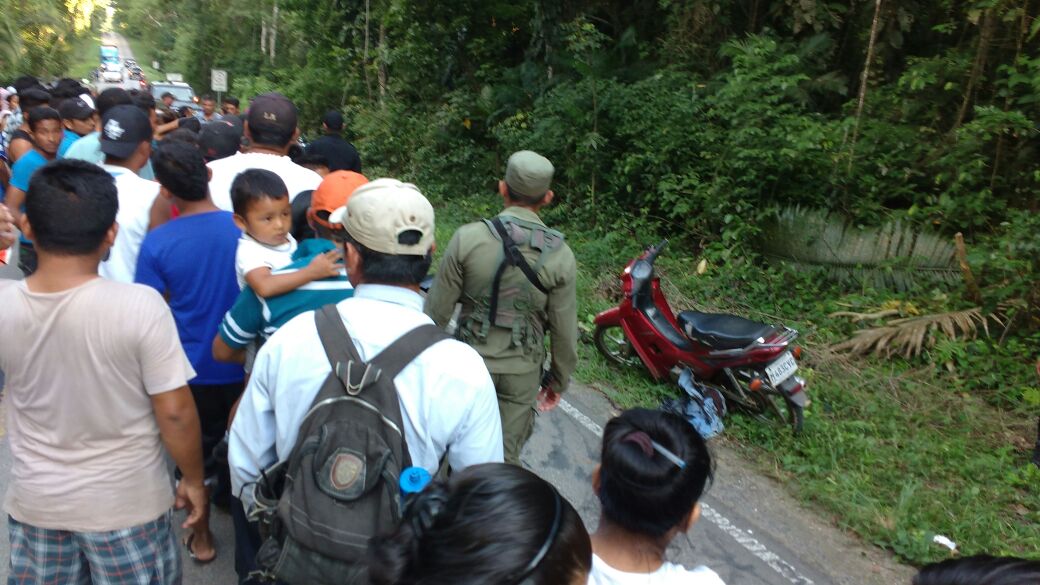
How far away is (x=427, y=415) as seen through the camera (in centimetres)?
194

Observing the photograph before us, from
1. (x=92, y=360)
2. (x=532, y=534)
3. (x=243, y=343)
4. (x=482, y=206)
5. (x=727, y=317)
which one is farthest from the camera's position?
(x=482, y=206)

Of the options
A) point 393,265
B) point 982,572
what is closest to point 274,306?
point 393,265

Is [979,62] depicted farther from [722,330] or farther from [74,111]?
[74,111]

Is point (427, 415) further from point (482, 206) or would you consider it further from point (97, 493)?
point (482, 206)

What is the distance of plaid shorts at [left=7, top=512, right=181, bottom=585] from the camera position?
7.09ft

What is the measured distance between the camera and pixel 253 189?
2.92 m

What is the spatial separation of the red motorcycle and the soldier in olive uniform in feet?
6.61

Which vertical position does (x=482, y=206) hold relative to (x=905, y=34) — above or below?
below

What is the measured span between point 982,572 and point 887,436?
437cm

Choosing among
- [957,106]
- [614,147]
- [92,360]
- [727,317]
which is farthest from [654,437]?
[614,147]

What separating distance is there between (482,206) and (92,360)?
33.8ft

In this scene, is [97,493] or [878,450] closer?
[97,493]

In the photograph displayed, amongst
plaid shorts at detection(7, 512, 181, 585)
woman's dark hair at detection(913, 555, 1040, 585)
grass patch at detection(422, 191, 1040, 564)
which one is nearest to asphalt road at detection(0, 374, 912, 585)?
grass patch at detection(422, 191, 1040, 564)

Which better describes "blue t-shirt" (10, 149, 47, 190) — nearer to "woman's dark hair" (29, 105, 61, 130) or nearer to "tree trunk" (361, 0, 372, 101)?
"woman's dark hair" (29, 105, 61, 130)
